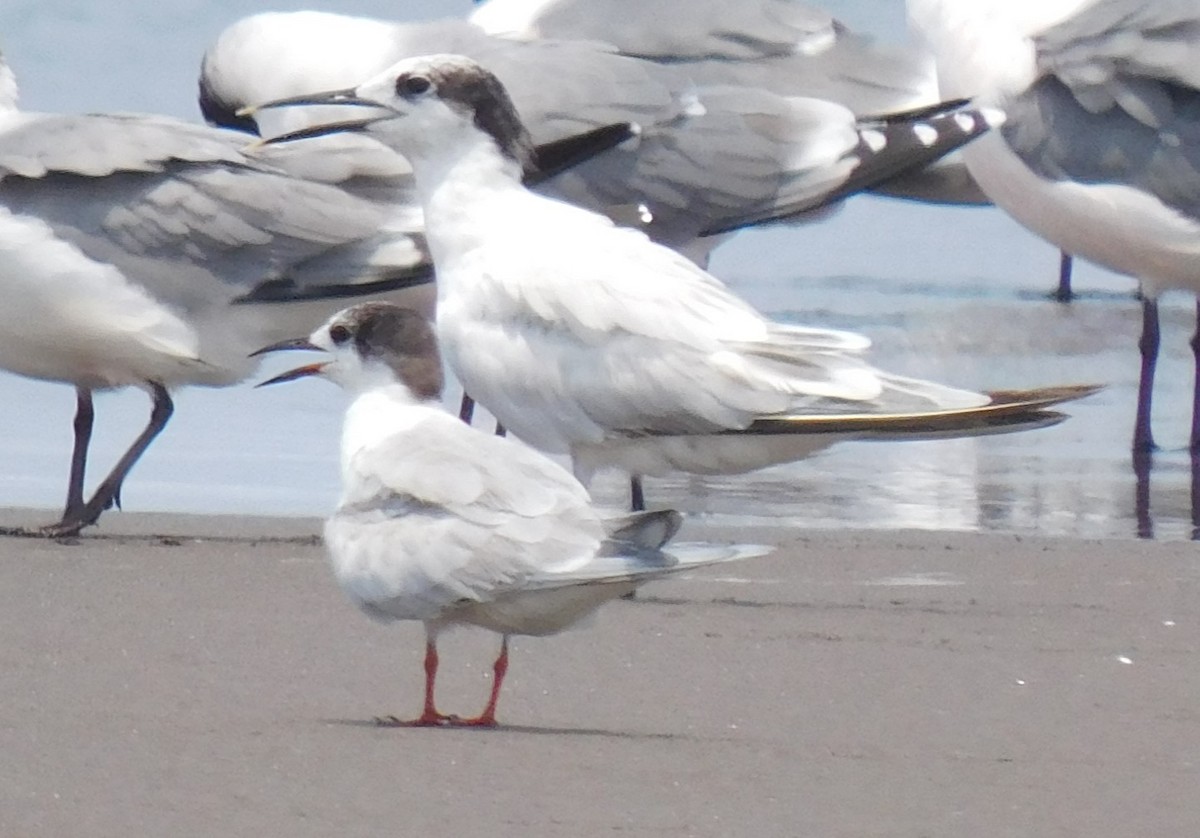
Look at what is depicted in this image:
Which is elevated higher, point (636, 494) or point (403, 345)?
point (403, 345)

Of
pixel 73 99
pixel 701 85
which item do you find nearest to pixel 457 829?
pixel 701 85

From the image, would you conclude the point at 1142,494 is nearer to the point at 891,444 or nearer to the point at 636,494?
the point at 891,444

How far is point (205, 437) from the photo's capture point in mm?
9227

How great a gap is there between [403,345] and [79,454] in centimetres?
229

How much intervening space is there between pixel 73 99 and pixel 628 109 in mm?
9260

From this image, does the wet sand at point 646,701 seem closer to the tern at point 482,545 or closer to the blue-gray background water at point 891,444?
the tern at point 482,545

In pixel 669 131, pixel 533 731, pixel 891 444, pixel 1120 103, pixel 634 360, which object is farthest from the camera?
pixel 891 444

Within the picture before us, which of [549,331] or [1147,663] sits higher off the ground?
[549,331]

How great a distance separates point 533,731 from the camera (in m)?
4.53

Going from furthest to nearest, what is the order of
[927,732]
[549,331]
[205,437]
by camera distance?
1. [205,437]
2. [549,331]
3. [927,732]

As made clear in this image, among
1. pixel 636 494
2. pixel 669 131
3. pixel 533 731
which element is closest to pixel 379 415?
pixel 533 731

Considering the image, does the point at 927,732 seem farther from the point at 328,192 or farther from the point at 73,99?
the point at 73,99

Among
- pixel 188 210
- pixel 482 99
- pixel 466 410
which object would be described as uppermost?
pixel 482 99

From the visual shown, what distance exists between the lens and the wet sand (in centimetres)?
392
